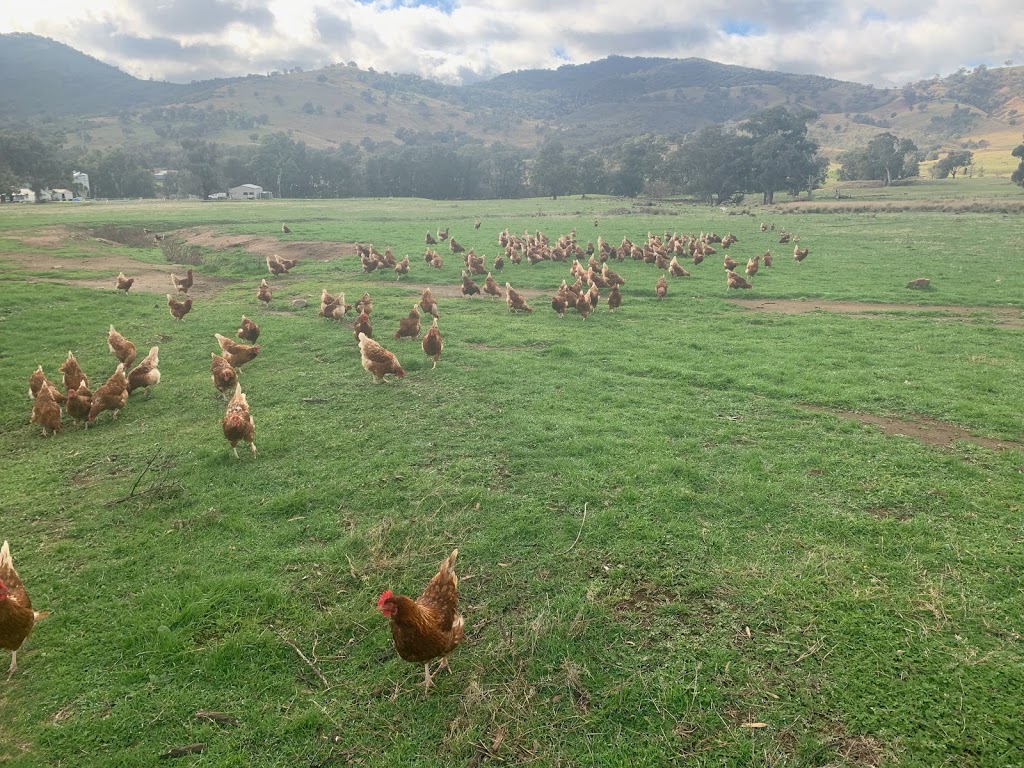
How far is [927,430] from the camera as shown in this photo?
9.65 metres

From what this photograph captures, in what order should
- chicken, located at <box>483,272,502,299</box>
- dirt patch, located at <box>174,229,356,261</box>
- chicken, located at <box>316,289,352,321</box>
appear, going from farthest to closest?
dirt patch, located at <box>174,229,356,261</box>, chicken, located at <box>483,272,502,299</box>, chicken, located at <box>316,289,352,321</box>

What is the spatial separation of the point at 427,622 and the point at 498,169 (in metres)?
99.6

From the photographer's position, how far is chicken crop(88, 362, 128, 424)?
10719mm

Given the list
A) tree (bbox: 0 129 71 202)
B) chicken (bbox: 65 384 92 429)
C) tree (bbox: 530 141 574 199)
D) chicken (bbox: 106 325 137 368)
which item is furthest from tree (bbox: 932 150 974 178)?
tree (bbox: 0 129 71 202)

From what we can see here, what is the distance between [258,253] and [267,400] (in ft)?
75.5

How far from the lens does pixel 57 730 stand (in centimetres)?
466

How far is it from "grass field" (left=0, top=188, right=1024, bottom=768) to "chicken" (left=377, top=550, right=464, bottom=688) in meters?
0.36

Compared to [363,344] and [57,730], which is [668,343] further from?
[57,730]

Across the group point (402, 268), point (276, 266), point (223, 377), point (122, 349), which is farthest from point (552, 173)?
point (223, 377)

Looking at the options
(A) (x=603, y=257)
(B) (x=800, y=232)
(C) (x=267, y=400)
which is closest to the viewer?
(C) (x=267, y=400)

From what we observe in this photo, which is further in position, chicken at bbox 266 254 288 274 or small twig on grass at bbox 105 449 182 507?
chicken at bbox 266 254 288 274

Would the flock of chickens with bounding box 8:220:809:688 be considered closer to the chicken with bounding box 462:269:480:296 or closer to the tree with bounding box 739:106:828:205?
the chicken with bounding box 462:269:480:296

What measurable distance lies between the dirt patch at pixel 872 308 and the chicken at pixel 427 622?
56.1ft

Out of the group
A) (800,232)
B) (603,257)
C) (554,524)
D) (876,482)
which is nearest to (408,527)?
(554,524)
